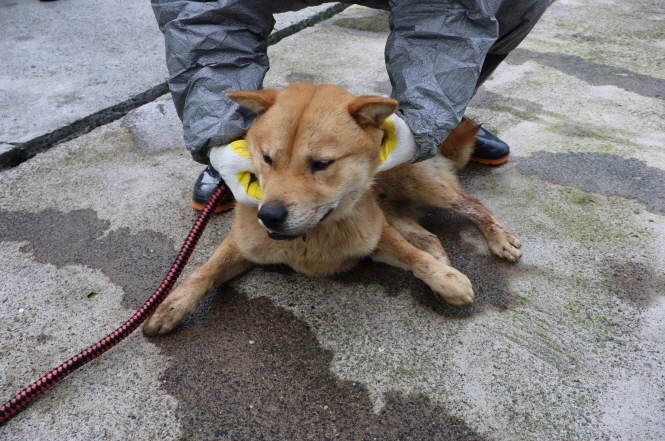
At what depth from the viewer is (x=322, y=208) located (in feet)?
5.97

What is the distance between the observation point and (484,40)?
225 cm

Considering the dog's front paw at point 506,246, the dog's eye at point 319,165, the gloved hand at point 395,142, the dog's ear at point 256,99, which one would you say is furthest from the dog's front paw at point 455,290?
the dog's ear at point 256,99

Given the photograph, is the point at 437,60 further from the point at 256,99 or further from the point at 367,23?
the point at 367,23

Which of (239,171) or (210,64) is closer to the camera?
(239,171)

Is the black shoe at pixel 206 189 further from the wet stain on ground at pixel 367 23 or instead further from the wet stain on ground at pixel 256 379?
the wet stain on ground at pixel 367 23

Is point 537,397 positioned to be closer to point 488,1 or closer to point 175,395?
point 175,395

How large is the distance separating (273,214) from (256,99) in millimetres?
517

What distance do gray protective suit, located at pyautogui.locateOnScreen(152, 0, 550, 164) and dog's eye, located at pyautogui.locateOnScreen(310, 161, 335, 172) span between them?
481mm

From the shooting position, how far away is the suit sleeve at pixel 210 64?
2.15 meters

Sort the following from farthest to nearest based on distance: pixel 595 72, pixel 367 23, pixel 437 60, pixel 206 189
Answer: pixel 367 23 < pixel 595 72 < pixel 206 189 < pixel 437 60

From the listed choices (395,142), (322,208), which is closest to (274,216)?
(322,208)

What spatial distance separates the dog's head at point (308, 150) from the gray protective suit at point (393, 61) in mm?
263

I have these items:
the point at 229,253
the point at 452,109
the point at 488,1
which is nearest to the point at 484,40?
the point at 488,1

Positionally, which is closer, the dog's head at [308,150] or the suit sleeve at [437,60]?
the dog's head at [308,150]
